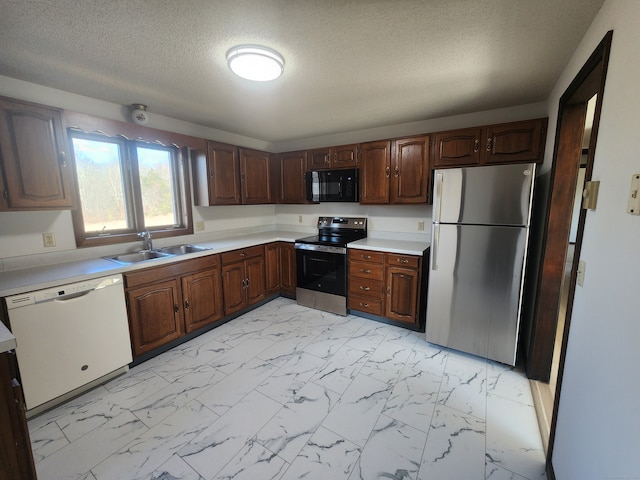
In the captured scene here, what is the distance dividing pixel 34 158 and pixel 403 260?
311cm

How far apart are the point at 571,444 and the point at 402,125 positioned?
3.07 metres

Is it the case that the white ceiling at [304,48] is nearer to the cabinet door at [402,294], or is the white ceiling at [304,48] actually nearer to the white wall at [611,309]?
the white wall at [611,309]

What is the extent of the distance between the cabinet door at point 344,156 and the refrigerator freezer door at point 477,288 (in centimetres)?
140

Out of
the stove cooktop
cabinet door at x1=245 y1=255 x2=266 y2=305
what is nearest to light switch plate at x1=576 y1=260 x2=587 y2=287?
the stove cooktop

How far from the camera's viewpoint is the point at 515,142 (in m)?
2.39

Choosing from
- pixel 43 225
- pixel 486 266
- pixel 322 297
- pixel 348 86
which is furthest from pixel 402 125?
pixel 43 225

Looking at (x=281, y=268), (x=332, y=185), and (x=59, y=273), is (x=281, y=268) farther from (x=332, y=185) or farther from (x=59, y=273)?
(x=59, y=273)

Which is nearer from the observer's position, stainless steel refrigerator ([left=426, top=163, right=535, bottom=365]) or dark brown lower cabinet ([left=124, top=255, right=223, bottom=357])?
stainless steel refrigerator ([left=426, top=163, right=535, bottom=365])

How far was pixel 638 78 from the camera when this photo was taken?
87cm

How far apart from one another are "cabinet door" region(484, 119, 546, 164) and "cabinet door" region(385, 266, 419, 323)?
1.33 metres

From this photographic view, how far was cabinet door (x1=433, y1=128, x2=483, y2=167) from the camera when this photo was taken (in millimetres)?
2529

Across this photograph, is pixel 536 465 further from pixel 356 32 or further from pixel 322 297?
pixel 356 32

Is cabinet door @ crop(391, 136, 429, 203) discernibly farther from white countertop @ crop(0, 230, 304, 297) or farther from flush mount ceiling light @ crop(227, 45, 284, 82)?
Answer: white countertop @ crop(0, 230, 304, 297)

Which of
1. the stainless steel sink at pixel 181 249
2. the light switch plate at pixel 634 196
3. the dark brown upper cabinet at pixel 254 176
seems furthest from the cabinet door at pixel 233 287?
the light switch plate at pixel 634 196
